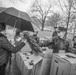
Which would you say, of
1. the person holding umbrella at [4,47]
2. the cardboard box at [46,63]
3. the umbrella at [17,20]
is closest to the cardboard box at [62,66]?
the cardboard box at [46,63]

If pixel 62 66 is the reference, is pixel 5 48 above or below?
above

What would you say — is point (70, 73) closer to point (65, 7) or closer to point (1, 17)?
point (1, 17)

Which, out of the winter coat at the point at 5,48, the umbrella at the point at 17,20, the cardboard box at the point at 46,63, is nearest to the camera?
the winter coat at the point at 5,48

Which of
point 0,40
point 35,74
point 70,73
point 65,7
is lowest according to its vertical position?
point 35,74

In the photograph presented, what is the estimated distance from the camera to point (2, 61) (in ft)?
5.75

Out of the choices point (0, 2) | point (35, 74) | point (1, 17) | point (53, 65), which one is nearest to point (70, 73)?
point (53, 65)

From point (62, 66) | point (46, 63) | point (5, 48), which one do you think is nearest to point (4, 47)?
point (5, 48)

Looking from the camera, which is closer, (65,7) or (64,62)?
(64,62)

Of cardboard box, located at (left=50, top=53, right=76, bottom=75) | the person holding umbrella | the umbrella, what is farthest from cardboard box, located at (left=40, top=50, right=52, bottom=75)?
the umbrella

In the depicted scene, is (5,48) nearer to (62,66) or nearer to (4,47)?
(4,47)

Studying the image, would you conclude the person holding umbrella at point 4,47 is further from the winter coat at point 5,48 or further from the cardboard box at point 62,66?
the cardboard box at point 62,66

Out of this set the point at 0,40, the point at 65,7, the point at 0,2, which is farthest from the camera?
the point at 65,7

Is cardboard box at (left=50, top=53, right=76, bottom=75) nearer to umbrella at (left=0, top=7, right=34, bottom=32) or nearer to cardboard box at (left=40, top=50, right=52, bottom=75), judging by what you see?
cardboard box at (left=40, top=50, right=52, bottom=75)

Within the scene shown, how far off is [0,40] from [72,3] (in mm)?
9158
